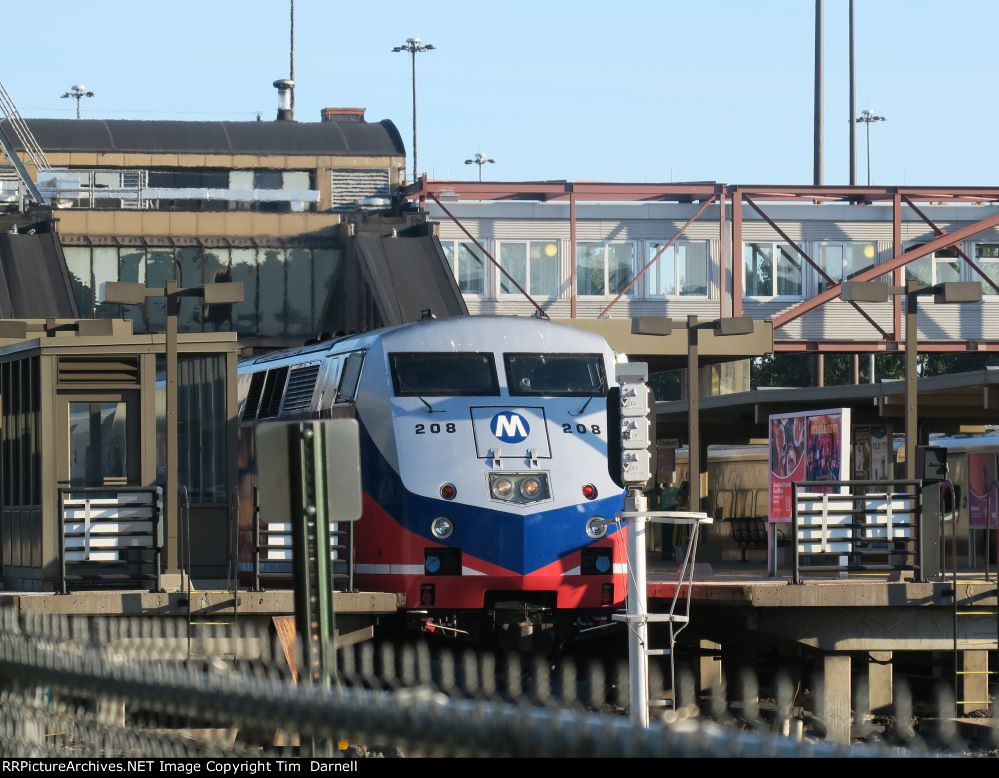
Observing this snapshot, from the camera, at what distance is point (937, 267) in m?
49.6

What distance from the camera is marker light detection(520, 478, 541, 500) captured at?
16969mm

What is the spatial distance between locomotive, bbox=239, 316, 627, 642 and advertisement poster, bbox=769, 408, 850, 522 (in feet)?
14.9

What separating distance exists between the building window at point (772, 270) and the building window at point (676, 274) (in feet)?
4.89

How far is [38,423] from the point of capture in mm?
18641

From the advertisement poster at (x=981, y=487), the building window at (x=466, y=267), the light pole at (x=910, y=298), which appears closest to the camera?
the light pole at (x=910, y=298)

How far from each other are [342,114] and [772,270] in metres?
13.7

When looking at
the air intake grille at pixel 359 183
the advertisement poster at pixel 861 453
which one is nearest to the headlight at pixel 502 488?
the advertisement poster at pixel 861 453

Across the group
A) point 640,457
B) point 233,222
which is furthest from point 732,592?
point 233,222

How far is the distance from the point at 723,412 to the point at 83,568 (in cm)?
1947

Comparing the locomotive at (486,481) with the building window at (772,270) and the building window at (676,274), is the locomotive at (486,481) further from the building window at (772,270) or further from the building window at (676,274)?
the building window at (772,270)

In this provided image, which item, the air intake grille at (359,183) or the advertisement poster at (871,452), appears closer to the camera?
the advertisement poster at (871,452)

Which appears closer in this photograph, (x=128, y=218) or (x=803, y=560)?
(x=803, y=560)

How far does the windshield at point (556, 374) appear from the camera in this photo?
18125 mm
